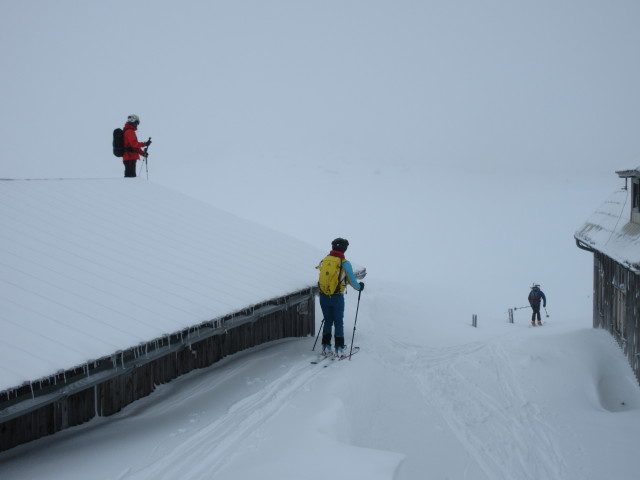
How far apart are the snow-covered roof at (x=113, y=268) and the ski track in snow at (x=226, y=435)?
1200 millimetres

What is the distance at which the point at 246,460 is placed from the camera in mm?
6023

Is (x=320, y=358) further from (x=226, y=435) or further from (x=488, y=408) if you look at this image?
(x=226, y=435)

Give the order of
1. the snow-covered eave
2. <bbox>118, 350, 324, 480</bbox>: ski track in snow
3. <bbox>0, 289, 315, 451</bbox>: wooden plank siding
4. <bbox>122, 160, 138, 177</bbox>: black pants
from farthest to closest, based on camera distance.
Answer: <bbox>122, 160, 138, 177</bbox>: black pants
<bbox>118, 350, 324, 480</bbox>: ski track in snow
<bbox>0, 289, 315, 451</bbox>: wooden plank siding
the snow-covered eave

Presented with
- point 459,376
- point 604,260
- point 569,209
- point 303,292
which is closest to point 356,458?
point 303,292

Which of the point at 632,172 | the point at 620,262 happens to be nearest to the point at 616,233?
the point at 632,172

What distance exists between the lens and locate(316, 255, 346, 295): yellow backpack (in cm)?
910

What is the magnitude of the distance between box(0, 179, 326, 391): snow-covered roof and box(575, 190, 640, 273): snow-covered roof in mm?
5023

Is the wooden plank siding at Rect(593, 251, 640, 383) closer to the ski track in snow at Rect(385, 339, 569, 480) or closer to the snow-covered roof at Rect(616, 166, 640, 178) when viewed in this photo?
the snow-covered roof at Rect(616, 166, 640, 178)

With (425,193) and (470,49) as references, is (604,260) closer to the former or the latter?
(425,193)

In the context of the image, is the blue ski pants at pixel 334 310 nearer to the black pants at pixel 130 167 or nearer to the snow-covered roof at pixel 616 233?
the snow-covered roof at pixel 616 233

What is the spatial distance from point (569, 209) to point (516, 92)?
89370 millimetres

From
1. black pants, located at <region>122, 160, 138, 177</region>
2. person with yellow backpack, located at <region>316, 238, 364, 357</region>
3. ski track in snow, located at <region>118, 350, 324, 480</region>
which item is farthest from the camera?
black pants, located at <region>122, 160, 138, 177</region>

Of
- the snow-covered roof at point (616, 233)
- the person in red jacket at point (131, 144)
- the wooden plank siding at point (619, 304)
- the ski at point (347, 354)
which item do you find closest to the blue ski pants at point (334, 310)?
the ski at point (347, 354)

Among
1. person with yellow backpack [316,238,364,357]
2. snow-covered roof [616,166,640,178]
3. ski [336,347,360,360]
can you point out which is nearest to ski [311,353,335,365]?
ski [336,347,360,360]
